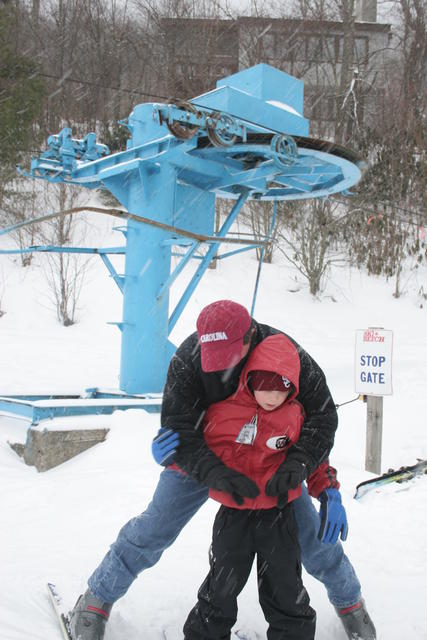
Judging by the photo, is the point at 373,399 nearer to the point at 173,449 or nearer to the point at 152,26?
the point at 173,449

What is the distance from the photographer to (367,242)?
17.1 m

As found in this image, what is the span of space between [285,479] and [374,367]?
10.4ft

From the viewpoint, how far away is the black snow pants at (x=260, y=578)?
2.09 meters

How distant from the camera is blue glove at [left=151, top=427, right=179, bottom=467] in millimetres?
2119

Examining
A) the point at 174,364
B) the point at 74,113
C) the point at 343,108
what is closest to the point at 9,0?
the point at 74,113

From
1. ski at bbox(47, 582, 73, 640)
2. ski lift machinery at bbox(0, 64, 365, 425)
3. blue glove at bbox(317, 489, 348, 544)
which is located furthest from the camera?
ski lift machinery at bbox(0, 64, 365, 425)

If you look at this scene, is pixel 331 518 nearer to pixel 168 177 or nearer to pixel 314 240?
pixel 168 177

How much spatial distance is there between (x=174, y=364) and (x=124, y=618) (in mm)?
1181

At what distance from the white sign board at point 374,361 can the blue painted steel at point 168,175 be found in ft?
6.56

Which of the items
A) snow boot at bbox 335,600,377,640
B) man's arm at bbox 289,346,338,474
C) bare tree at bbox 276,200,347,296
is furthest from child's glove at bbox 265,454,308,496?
bare tree at bbox 276,200,347,296

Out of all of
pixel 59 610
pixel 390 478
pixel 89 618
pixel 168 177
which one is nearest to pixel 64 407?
pixel 168 177

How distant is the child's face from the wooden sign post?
3001 mm

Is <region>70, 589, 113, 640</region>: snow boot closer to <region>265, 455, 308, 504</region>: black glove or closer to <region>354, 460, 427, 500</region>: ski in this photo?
<region>265, 455, 308, 504</region>: black glove

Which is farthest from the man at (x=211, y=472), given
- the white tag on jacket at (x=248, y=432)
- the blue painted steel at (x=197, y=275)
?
the blue painted steel at (x=197, y=275)
